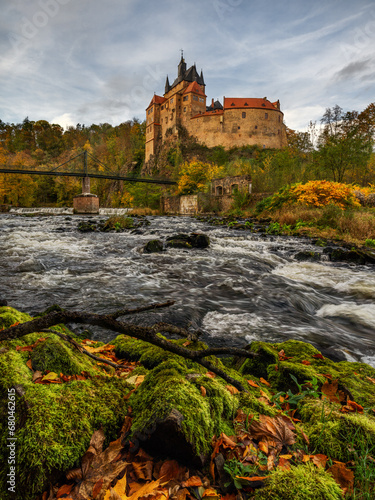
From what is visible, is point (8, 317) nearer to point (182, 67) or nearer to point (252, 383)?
point (252, 383)

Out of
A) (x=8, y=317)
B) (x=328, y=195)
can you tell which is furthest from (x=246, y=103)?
(x=8, y=317)

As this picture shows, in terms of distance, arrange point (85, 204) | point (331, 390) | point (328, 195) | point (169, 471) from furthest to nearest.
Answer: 1. point (85, 204)
2. point (328, 195)
3. point (331, 390)
4. point (169, 471)

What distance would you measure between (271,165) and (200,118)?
42544 mm

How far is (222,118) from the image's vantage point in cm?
6594

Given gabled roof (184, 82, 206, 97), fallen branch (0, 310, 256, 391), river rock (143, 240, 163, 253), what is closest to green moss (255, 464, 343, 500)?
fallen branch (0, 310, 256, 391)

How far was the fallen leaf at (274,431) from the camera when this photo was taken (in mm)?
1520

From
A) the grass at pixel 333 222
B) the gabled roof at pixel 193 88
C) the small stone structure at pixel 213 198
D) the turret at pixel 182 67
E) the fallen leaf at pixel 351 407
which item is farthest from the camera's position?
the turret at pixel 182 67

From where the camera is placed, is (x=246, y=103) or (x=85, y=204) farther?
(x=246, y=103)

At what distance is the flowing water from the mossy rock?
1943 millimetres

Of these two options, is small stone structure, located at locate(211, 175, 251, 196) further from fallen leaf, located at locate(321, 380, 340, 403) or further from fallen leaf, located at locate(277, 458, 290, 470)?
fallen leaf, located at locate(277, 458, 290, 470)

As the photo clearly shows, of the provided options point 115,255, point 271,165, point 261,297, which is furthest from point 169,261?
point 271,165

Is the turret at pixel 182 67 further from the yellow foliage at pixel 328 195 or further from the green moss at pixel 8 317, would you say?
the green moss at pixel 8 317

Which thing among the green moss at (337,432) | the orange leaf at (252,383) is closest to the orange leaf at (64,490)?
the green moss at (337,432)

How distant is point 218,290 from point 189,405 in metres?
5.33
